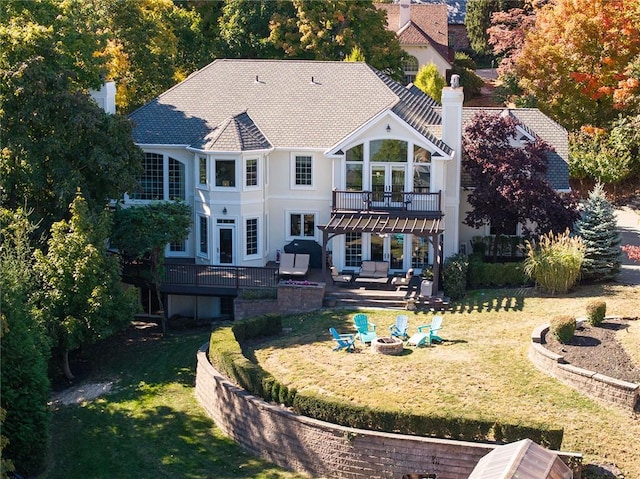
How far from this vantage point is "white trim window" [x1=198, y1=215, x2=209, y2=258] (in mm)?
41356

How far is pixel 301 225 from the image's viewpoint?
1658 inches

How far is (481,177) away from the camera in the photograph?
41125 millimetres

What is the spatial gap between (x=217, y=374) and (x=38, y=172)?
33.9 feet

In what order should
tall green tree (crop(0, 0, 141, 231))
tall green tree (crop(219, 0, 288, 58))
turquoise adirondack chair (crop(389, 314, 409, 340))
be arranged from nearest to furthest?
turquoise adirondack chair (crop(389, 314, 409, 340))
tall green tree (crop(0, 0, 141, 231))
tall green tree (crop(219, 0, 288, 58))

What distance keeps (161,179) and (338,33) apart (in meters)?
20.3

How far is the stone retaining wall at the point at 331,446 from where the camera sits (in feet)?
86.9

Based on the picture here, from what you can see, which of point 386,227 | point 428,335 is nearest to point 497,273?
point 386,227

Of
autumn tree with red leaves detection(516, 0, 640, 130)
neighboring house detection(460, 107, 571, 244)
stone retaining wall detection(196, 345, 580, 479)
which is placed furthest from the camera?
autumn tree with red leaves detection(516, 0, 640, 130)

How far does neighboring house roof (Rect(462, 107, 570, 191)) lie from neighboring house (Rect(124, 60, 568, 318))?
5.69 ft

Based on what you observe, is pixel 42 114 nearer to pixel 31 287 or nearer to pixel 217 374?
pixel 31 287

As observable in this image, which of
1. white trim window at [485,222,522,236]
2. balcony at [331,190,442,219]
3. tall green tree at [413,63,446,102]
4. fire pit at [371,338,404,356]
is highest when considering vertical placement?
tall green tree at [413,63,446,102]

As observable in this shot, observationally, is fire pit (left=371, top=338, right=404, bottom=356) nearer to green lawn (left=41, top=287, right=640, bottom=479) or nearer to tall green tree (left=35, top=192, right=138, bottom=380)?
green lawn (left=41, top=287, right=640, bottom=479)

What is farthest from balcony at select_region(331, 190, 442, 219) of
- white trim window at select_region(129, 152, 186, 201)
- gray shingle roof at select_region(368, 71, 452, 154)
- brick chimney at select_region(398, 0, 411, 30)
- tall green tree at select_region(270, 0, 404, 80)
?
brick chimney at select_region(398, 0, 411, 30)

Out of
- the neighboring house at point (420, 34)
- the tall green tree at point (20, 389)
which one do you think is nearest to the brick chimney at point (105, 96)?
the tall green tree at point (20, 389)
